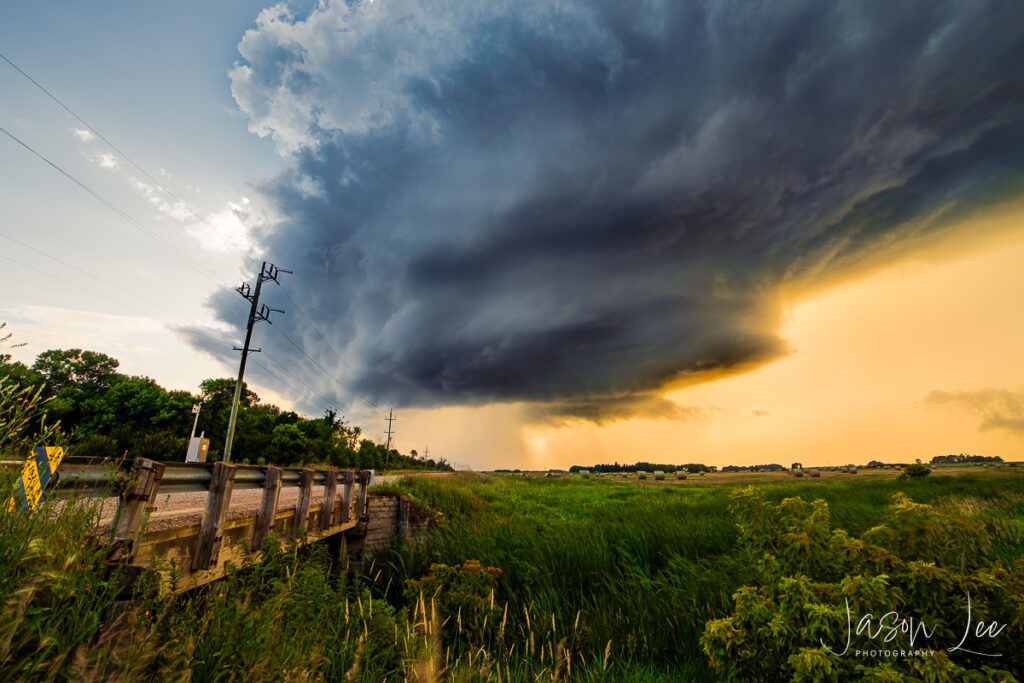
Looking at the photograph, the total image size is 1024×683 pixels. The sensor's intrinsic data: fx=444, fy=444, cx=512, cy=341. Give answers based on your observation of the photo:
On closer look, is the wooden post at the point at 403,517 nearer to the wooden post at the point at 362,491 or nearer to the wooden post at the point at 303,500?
the wooden post at the point at 362,491

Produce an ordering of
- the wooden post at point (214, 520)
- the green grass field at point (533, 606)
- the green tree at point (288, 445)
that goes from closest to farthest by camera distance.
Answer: the green grass field at point (533, 606), the wooden post at point (214, 520), the green tree at point (288, 445)

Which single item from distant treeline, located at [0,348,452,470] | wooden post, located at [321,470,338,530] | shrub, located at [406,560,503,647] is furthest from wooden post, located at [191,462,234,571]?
distant treeline, located at [0,348,452,470]

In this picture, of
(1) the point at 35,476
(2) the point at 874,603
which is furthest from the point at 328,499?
(2) the point at 874,603

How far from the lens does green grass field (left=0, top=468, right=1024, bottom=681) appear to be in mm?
2201

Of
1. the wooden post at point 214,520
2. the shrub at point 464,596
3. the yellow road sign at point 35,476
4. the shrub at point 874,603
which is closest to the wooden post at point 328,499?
the shrub at point 464,596

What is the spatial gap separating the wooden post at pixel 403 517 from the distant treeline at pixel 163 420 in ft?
105

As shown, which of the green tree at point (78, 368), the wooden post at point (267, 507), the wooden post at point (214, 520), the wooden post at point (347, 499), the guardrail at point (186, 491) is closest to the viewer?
the guardrail at point (186, 491)

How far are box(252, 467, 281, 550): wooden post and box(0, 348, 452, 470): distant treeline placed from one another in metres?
38.9

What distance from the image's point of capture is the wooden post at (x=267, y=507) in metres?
7.45

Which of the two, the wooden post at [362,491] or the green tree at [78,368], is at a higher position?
the green tree at [78,368]

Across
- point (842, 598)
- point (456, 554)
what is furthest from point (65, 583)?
point (456, 554)

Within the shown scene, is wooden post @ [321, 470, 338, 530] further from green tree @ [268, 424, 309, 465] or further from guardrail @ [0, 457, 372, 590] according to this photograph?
green tree @ [268, 424, 309, 465]

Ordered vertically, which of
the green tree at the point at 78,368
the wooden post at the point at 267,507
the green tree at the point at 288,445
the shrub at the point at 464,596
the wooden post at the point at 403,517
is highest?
the green tree at the point at 78,368

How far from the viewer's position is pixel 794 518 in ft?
15.6
